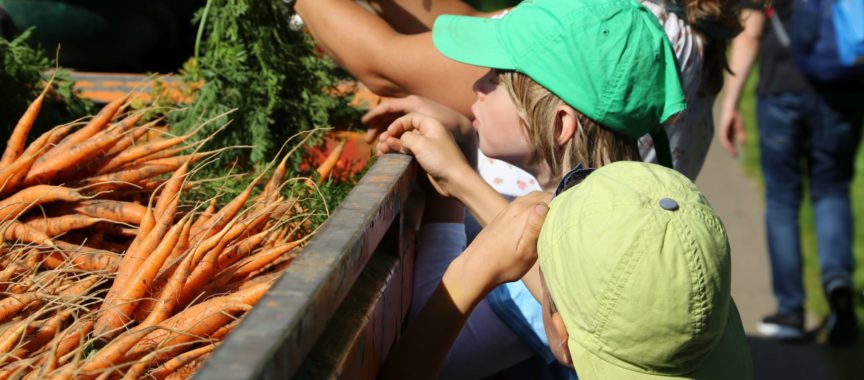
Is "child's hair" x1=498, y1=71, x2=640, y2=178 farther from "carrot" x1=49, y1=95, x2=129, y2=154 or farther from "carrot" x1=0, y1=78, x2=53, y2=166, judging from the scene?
"carrot" x1=0, y1=78, x2=53, y2=166

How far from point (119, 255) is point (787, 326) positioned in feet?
11.9

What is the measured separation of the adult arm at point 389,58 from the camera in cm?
228

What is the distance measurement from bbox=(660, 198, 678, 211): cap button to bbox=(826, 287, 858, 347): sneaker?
3455mm

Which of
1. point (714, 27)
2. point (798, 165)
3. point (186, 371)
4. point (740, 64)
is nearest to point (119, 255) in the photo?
point (186, 371)

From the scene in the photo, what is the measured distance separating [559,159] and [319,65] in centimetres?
92

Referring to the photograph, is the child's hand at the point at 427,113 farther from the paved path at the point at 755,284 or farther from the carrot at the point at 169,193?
the paved path at the point at 755,284

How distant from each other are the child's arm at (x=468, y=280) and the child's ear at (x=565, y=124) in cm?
19

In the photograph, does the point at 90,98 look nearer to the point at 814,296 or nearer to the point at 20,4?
the point at 20,4

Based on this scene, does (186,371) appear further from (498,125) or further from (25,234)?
(498,125)

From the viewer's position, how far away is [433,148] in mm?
2096

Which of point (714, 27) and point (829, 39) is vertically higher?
point (714, 27)

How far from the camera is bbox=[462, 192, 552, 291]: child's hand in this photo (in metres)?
1.79

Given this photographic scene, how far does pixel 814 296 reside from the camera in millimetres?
5242

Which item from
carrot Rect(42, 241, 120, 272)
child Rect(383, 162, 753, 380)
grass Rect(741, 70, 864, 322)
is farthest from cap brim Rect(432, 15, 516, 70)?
grass Rect(741, 70, 864, 322)
